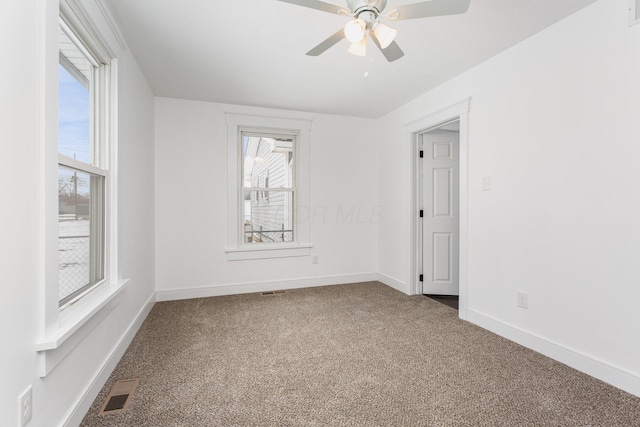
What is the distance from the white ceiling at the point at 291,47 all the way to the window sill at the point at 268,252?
6.41ft

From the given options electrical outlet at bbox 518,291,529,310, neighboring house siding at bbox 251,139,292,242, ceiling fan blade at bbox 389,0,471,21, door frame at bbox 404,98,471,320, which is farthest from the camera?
neighboring house siding at bbox 251,139,292,242

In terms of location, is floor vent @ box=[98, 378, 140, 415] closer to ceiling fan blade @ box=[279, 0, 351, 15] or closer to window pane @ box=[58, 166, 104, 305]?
window pane @ box=[58, 166, 104, 305]

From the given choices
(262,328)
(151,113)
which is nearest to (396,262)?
(262,328)

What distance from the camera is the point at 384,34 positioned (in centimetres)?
172

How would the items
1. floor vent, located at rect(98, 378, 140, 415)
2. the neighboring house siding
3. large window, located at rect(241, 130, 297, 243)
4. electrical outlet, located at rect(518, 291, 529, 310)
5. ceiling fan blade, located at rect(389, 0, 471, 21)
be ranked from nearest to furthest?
1. ceiling fan blade, located at rect(389, 0, 471, 21)
2. floor vent, located at rect(98, 378, 140, 415)
3. electrical outlet, located at rect(518, 291, 529, 310)
4. large window, located at rect(241, 130, 297, 243)
5. the neighboring house siding

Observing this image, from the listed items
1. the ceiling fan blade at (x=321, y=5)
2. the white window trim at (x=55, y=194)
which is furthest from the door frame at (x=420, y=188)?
the white window trim at (x=55, y=194)

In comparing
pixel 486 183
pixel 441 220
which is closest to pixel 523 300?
pixel 486 183

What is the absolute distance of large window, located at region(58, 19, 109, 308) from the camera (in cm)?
164

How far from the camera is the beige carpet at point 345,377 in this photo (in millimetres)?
1666

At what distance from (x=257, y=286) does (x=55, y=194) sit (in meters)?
2.98

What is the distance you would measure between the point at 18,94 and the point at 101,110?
1041mm

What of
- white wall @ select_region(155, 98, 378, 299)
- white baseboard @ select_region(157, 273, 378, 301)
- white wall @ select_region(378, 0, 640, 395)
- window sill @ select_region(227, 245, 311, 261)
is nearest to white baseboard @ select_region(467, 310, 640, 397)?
white wall @ select_region(378, 0, 640, 395)

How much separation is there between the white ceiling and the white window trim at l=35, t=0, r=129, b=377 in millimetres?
389

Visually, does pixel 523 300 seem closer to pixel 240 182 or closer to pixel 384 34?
pixel 384 34
